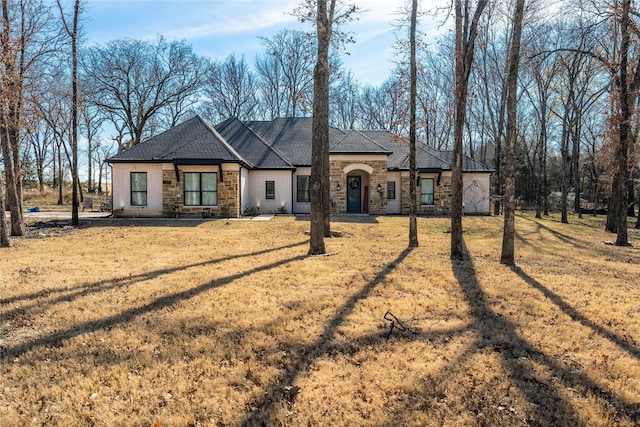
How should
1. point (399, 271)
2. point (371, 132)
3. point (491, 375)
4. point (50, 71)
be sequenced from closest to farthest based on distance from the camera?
point (491, 375) → point (399, 271) → point (50, 71) → point (371, 132)

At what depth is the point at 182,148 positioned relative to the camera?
61.7 ft

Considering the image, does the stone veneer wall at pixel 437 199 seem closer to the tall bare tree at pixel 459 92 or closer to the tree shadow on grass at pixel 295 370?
the tall bare tree at pixel 459 92

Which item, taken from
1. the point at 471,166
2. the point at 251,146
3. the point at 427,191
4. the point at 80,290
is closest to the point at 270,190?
the point at 251,146

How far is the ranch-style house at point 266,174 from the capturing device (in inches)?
724

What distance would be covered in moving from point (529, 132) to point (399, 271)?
36180mm

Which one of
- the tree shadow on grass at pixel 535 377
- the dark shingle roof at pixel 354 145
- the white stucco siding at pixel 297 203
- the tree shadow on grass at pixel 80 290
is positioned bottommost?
the tree shadow on grass at pixel 535 377

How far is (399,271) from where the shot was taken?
7.99 m

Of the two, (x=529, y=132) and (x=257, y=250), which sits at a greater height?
(x=529, y=132)

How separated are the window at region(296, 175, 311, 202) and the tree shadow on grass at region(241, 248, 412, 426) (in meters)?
16.1

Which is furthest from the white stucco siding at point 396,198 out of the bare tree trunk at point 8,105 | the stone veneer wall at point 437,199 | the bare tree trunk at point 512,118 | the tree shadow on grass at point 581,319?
the bare tree trunk at point 8,105

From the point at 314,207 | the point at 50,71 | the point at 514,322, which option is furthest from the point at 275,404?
the point at 50,71

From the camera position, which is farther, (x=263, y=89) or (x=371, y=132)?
(x=263, y=89)

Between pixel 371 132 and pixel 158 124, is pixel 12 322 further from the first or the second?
pixel 158 124

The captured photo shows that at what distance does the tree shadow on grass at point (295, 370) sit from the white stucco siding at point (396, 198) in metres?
17.1
